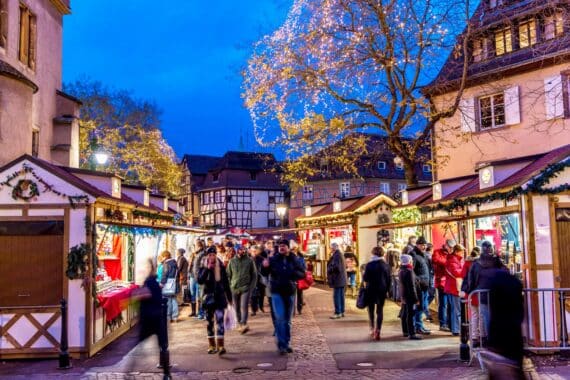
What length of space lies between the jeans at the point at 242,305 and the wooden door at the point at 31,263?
383cm

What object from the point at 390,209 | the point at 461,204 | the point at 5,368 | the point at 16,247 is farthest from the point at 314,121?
the point at 5,368

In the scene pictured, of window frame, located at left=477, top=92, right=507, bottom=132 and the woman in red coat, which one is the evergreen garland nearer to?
the woman in red coat

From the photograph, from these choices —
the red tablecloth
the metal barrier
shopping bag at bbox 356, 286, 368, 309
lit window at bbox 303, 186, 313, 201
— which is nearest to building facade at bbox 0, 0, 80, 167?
the red tablecloth

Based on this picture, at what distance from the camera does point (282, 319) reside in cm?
1044

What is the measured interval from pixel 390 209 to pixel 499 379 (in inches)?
681

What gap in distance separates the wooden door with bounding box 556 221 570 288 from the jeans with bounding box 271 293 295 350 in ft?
14.9

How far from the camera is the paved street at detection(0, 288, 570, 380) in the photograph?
8.81 m

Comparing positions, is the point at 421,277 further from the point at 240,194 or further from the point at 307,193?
the point at 240,194

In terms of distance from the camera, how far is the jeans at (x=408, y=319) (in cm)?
1146

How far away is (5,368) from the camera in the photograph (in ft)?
32.0

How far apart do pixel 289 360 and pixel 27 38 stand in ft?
51.6

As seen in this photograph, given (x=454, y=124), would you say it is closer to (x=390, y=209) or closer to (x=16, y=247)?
(x=390, y=209)

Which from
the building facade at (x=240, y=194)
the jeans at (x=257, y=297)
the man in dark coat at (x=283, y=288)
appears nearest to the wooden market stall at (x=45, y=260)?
the man in dark coat at (x=283, y=288)

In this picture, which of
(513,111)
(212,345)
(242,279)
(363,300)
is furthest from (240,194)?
(212,345)
